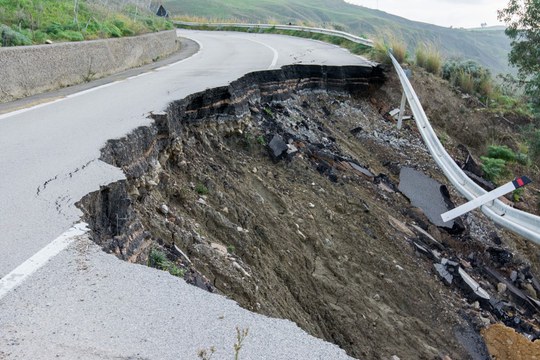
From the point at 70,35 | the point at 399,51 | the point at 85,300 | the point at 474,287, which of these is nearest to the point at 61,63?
the point at 70,35

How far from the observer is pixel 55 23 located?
13352mm

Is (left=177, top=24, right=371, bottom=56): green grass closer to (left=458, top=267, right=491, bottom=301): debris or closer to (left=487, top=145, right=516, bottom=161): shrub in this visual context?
(left=458, top=267, right=491, bottom=301): debris

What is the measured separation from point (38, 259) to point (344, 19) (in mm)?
108951

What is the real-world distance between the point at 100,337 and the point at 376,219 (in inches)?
267

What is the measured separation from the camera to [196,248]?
6.04m

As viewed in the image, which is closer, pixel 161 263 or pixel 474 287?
pixel 161 263

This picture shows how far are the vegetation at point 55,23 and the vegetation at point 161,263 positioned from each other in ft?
24.3

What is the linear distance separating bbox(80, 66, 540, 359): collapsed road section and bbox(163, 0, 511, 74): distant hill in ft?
184

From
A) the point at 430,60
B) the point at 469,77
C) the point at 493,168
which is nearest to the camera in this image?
the point at 493,168

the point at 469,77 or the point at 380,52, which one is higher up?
the point at 380,52

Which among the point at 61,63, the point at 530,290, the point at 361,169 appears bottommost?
the point at 530,290

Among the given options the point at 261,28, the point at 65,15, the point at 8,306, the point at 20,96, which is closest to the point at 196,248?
the point at 8,306

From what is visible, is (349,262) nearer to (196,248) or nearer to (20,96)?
(196,248)

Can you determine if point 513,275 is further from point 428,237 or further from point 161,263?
point 161,263
